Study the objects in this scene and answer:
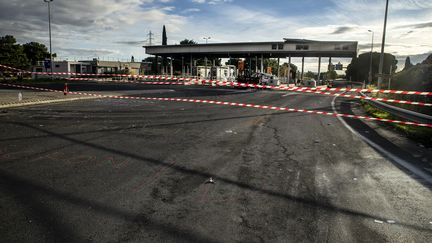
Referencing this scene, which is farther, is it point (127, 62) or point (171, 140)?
point (127, 62)

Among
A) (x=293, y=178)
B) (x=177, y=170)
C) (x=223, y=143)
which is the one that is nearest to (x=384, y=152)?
(x=293, y=178)

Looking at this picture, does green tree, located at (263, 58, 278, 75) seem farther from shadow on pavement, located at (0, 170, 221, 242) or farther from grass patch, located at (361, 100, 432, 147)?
shadow on pavement, located at (0, 170, 221, 242)

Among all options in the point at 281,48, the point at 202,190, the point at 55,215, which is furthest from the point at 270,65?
the point at 55,215

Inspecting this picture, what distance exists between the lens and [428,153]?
748 centimetres

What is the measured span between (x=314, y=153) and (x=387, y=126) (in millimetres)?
6042

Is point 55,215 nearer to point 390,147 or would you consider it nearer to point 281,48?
point 390,147

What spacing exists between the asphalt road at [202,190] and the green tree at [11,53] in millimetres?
85473

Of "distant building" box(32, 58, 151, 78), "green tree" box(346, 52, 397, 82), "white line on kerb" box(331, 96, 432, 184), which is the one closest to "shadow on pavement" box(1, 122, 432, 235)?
"white line on kerb" box(331, 96, 432, 184)

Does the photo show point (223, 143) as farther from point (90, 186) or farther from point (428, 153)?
point (428, 153)

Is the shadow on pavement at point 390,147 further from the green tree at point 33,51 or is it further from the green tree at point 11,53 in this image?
the green tree at point 33,51

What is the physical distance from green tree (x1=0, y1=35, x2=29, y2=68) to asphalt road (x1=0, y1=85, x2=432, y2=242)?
280 feet

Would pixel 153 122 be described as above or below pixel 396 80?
below

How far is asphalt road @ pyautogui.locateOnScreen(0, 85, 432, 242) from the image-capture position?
11.7 ft

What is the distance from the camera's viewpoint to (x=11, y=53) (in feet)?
263
